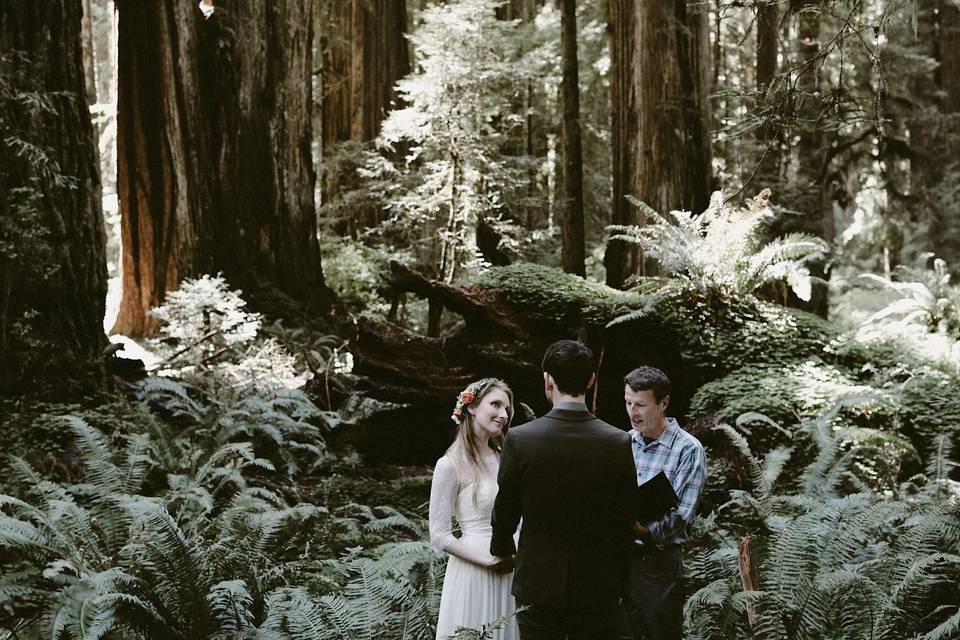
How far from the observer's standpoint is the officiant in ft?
10.9

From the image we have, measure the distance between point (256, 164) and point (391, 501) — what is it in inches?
275

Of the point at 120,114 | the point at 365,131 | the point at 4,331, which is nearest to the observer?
the point at 4,331

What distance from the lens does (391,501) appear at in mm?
7117

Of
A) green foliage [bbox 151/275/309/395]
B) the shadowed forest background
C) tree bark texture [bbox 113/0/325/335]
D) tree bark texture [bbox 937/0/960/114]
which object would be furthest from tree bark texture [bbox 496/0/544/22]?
green foliage [bbox 151/275/309/395]

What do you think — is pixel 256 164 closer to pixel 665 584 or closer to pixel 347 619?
pixel 347 619

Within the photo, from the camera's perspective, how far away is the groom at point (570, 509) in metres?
2.86

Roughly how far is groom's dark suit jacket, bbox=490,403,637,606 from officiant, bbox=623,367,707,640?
39 centimetres

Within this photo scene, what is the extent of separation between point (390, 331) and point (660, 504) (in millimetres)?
4493

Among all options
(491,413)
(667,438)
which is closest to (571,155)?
(667,438)

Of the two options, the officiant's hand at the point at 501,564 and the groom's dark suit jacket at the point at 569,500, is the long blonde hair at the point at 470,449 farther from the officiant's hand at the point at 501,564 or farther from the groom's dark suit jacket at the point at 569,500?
the groom's dark suit jacket at the point at 569,500

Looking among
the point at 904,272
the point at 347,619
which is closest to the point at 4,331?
the point at 347,619

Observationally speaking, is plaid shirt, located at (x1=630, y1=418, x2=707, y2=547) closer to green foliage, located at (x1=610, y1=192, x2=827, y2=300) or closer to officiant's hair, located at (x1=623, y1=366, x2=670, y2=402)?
officiant's hair, located at (x1=623, y1=366, x2=670, y2=402)

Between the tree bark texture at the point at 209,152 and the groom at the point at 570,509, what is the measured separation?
963 centimetres

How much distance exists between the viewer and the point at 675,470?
341 cm
